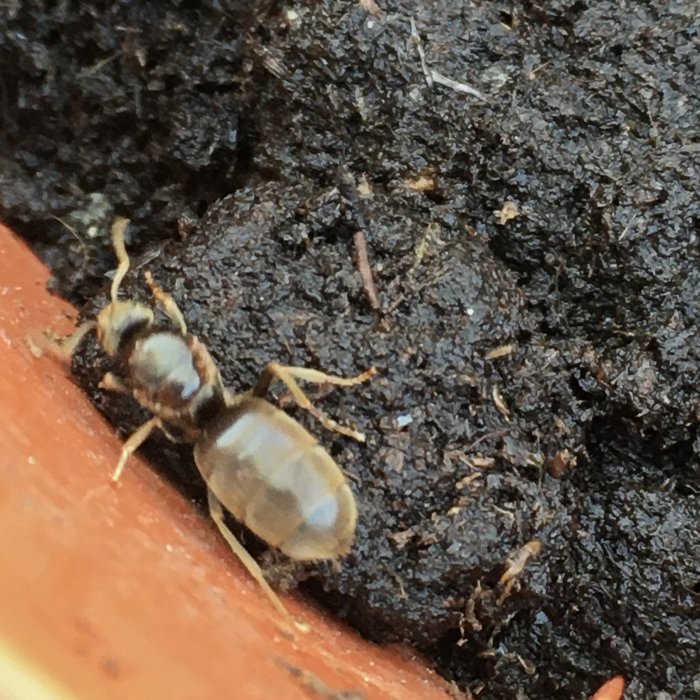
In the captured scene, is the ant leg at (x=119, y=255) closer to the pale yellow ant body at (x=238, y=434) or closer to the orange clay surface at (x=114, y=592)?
the pale yellow ant body at (x=238, y=434)

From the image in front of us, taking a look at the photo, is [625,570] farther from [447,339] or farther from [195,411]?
[195,411]

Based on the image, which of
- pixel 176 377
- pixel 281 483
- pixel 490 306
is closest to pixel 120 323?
pixel 176 377

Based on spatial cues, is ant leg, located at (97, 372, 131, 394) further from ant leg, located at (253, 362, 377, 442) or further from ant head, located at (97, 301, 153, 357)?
ant leg, located at (253, 362, 377, 442)

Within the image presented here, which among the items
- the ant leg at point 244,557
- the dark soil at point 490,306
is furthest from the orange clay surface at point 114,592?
the dark soil at point 490,306

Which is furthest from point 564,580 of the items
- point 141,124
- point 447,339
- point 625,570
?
point 141,124

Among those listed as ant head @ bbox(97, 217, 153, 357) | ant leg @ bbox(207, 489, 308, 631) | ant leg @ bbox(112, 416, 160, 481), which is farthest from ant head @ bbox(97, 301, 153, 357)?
ant leg @ bbox(207, 489, 308, 631)

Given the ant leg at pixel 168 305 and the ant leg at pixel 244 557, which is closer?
the ant leg at pixel 244 557
